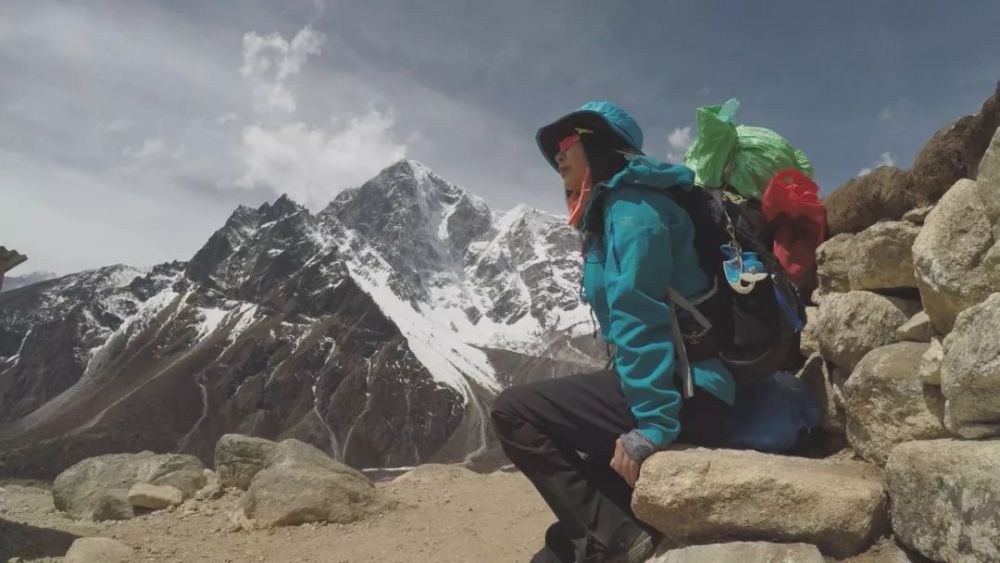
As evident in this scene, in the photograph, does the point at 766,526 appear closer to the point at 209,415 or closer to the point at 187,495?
the point at 187,495

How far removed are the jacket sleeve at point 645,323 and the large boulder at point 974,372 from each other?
1.27 m

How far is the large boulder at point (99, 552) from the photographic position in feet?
21.9

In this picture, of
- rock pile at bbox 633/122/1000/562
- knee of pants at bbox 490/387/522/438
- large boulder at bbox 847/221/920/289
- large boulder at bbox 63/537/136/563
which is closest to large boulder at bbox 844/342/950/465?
rock pile at bbox 633/122/1000/562

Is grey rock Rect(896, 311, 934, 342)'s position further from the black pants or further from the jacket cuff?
the jacket cuff

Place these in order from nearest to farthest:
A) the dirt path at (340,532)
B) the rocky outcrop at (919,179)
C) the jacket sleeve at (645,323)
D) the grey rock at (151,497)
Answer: the rocky outcrop at (919,179) < the jacket sleeve at (645,323) < the dirt path at (340,532) < the grey rock at (151,497)

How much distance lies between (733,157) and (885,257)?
1278 mm

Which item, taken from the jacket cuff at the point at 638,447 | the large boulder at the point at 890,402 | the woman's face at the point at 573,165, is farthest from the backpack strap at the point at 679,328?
the woman's face at the point at 573,165

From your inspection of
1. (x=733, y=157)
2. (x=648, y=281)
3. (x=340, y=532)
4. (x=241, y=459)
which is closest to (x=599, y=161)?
(x=648, y=281)

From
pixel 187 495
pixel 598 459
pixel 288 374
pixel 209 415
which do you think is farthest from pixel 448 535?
pixel 288 374

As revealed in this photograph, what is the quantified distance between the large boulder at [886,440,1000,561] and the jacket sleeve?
43.7 inches

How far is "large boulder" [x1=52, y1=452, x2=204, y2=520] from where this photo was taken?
998 centimetres

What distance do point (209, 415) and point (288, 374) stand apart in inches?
1105

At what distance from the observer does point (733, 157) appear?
16.6 ft

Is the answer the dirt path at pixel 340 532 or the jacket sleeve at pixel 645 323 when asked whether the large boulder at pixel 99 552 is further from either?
the jacket sleeve at pixel 645 323
